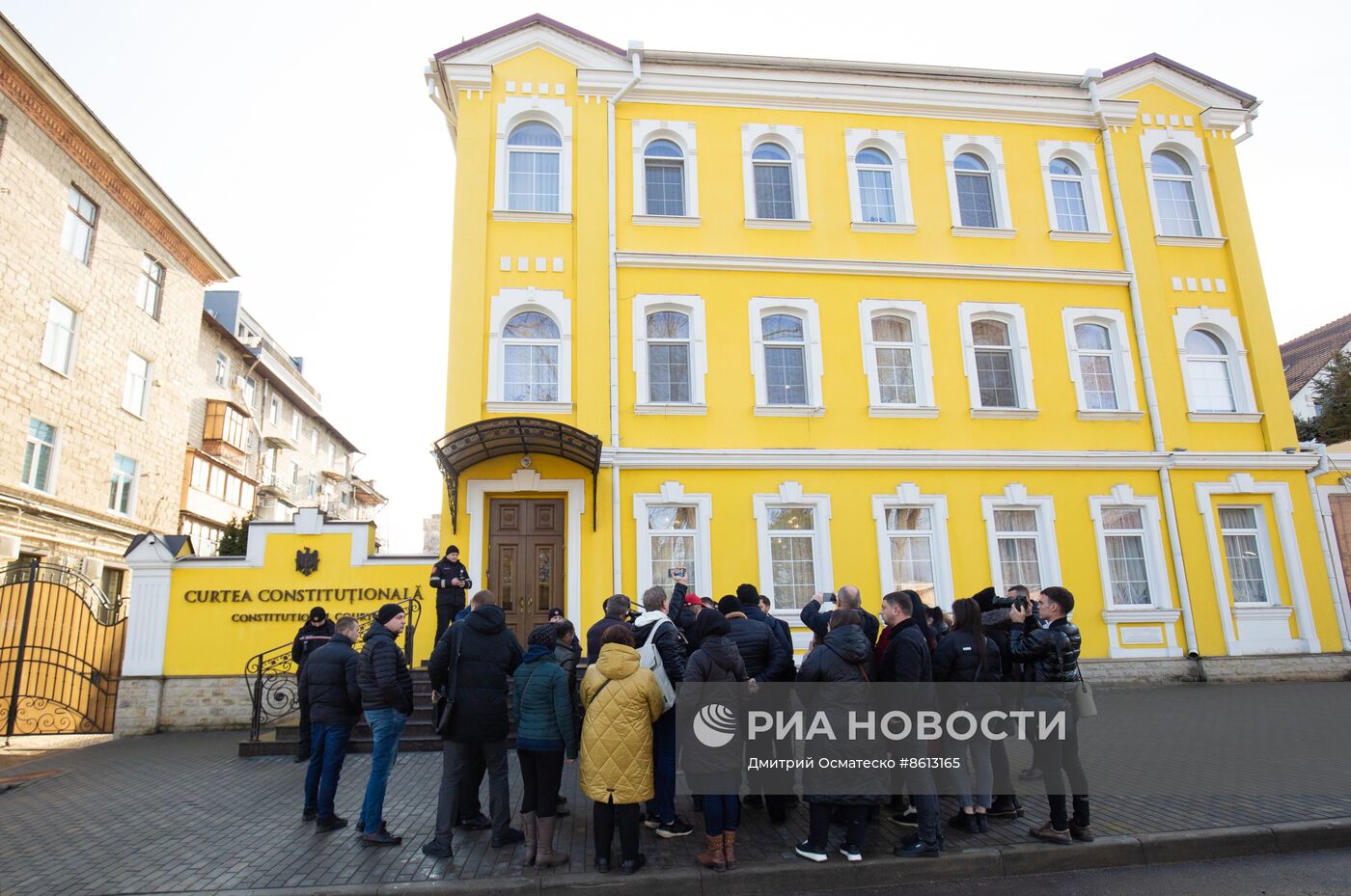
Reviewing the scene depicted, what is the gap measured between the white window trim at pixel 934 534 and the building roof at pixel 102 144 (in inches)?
796

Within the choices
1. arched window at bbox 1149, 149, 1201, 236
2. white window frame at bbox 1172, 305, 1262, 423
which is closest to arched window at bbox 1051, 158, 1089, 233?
arched window at bbox 1149, 149, 1201, 236

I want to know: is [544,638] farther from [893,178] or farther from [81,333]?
[81,333]

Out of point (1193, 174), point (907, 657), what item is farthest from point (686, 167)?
point (907, 657)

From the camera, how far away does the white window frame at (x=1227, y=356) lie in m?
15.2

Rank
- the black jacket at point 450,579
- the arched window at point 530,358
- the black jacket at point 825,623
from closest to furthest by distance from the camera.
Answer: the black jacket at point 825,623
the black jacket at point 450,579
the arched window at point 530,358

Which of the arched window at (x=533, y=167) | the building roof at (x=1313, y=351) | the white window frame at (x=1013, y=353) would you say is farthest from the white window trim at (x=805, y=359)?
the building roof at (x=1313, y=351)

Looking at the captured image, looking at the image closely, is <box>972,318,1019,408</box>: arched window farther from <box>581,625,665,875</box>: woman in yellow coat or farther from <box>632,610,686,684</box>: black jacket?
<box>581,625,665,875</box>: woman in yellow coat

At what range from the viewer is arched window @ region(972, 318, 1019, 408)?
49.1 ft

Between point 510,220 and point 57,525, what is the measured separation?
1330 centimetres

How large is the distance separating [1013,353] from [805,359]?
4.31m

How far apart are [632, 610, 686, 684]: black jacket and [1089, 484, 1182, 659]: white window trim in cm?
1090

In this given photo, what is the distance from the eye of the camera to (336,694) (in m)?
6.62

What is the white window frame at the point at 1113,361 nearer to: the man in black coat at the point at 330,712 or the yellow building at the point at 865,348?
the yellow building at the point at 865,348

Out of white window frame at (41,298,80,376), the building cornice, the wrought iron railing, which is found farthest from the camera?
white window frame at (41,298,80,376)
